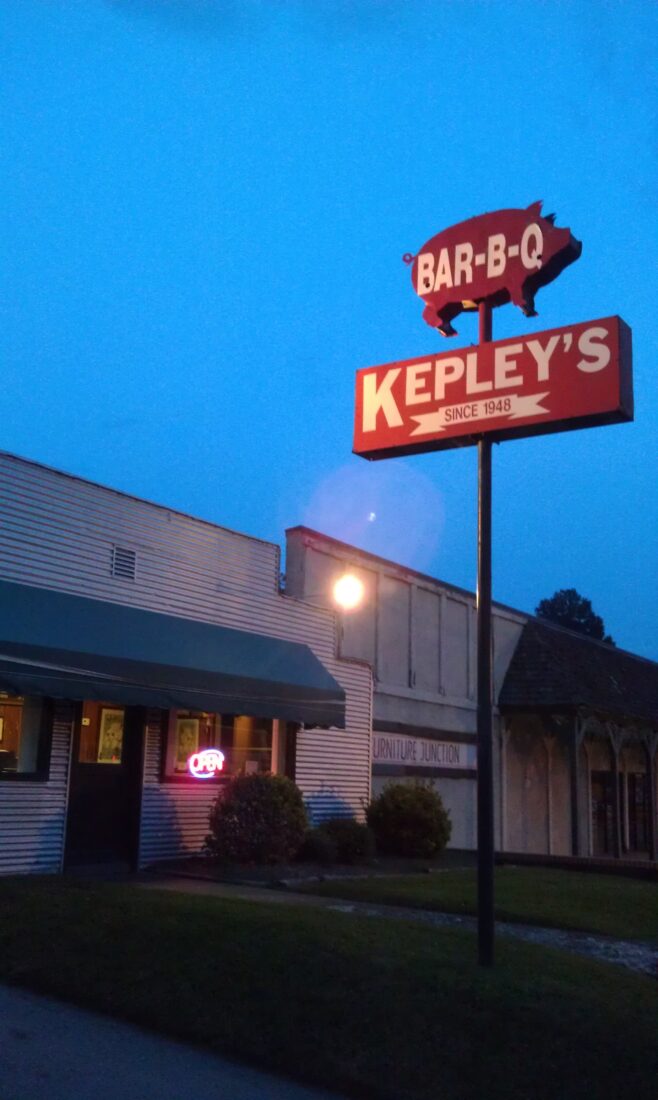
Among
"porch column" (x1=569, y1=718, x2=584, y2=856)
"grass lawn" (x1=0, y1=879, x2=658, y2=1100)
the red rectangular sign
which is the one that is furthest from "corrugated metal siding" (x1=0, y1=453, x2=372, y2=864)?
"porch column" (x1=569, y1=718, x2=584, y2=856)

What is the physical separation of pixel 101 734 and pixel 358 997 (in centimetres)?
806

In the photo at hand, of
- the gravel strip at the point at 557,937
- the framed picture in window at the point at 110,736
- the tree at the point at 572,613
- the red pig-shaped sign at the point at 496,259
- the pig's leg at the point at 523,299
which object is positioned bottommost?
the gravel strip at the point at 557,937

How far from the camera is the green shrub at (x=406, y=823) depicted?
17344mm

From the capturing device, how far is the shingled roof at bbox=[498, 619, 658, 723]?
24.6 metres

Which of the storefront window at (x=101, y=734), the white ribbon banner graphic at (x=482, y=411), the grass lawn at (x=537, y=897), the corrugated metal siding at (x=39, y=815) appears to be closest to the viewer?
the white ribbon banner graphic at (x=482, y=411)

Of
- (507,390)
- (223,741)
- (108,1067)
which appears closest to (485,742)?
(507,390)

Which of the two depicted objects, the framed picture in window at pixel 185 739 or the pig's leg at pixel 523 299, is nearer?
the pig's leg at pixel 523 299

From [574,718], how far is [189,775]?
463 inches

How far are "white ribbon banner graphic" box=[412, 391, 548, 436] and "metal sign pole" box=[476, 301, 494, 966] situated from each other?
0.43 m

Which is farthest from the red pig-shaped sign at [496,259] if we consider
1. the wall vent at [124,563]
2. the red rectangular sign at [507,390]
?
the wall vent at [124,563]

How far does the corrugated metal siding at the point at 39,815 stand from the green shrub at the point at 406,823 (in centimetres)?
602

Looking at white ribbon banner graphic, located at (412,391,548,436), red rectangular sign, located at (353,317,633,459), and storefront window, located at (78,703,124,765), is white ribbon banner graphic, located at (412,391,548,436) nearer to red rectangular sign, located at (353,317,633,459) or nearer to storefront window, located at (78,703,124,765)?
red rectangular sign, located at (353,317,633,459)

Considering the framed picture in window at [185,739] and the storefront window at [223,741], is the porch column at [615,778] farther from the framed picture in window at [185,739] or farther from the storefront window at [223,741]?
the framed picture in window at [185,739]

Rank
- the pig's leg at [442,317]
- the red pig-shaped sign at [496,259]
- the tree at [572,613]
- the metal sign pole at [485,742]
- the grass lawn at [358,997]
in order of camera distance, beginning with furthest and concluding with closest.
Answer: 1. the tree at [572,613]
2. the pig's leg at [442,317]
3. the red pig-shaped sign at [496,259]
4. the metal sign pole at [485,742]
5. the grass lawn at [358,997]
